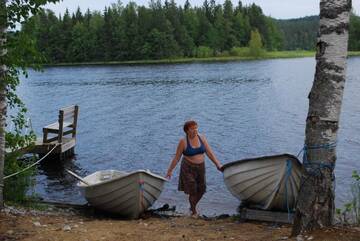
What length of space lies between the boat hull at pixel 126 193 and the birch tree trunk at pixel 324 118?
4312mm

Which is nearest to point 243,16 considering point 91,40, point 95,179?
point 91,40

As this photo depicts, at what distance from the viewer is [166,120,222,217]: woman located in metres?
10.9

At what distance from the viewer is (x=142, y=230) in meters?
9.03

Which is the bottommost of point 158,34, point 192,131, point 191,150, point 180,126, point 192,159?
point 180,126

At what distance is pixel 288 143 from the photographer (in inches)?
969

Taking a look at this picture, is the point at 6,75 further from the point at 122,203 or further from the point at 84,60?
the point at 84,60

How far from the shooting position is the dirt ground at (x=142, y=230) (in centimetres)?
789

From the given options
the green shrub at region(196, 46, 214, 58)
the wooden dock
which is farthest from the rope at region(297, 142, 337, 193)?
the green shrub at region(196, 46, 214, 58)

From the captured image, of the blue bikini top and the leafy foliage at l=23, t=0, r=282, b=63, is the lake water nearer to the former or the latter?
the blue bikini top

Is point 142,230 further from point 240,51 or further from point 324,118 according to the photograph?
point 240,51

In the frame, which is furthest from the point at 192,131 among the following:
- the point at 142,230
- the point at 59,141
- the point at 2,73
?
the point at 59,141

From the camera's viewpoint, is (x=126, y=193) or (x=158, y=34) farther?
(x=158, y=34)

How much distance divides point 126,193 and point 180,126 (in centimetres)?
2114

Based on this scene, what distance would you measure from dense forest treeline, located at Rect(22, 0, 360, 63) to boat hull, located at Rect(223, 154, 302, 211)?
141 meters
